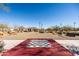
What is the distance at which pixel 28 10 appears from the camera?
387 cm

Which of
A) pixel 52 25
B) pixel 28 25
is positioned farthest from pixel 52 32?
pixel 28 25

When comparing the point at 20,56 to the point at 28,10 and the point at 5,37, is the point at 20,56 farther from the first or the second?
the point at 28,10

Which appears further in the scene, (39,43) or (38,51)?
(39,43)

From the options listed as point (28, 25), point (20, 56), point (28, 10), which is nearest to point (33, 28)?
point (28, 25)

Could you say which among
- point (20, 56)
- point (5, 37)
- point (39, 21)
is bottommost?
point (20, 56)

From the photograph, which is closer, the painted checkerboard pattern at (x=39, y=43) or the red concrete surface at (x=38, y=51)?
the red concrete surface at (x=38, y=51)

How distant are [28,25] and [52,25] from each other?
0.48 meters

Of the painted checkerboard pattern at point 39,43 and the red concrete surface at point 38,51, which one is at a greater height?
the painted checkerboard pattern at point 39,43

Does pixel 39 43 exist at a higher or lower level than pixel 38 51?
higher

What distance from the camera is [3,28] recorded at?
4.02 m

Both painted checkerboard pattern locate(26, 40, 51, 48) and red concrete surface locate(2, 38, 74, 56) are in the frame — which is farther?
painted checkerboard pattern locate(26, 40, 51, 48)

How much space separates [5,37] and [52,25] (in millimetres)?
977

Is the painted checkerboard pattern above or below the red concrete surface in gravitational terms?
above

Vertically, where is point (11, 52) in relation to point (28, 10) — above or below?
below
